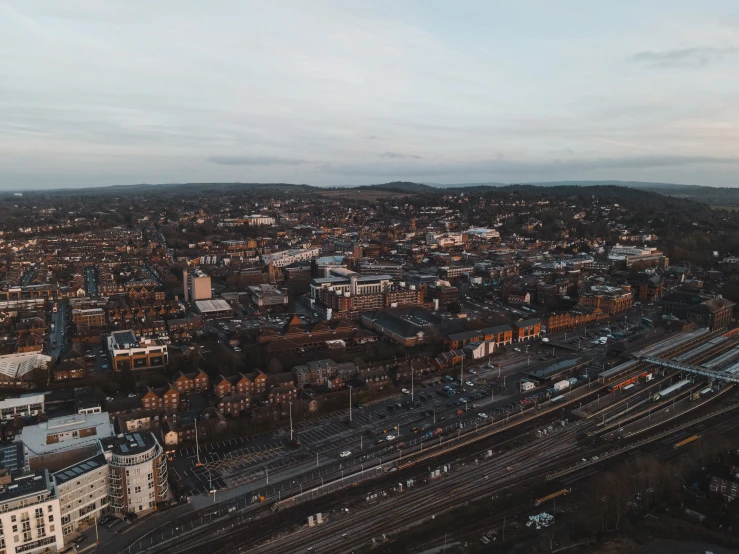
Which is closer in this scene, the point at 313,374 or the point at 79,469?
the point at 79,469

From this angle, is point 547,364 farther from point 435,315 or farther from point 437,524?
point 437,524

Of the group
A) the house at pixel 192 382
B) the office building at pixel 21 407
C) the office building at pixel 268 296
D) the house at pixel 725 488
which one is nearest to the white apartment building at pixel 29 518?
the office building at pixel 21 407

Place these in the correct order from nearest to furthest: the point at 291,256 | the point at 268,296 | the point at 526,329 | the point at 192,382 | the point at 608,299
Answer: the point at 192,382 → the point at 526,329 → the point at 608,299 → the point at 268,296 → the point at 291,256

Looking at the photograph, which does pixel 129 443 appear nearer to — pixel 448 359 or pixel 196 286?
pixel 448 359

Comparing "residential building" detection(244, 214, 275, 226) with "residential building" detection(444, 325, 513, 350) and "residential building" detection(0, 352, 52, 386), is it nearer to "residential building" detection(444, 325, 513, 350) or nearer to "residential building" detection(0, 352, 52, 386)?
"residential building" detection(0, 352, 52, 386)

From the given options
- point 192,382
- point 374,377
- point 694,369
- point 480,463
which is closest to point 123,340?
point 192,382

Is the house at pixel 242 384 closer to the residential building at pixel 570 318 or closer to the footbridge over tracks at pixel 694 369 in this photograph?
the residential building at pixel 570 318
